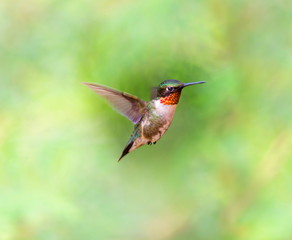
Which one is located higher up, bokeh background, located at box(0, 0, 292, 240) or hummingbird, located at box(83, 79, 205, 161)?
bokeh background, located at box(0, 0, 292, 240)

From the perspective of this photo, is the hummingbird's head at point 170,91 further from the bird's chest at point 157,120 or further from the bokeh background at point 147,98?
the bokeh background at point 147,98

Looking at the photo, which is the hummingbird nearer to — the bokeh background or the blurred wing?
the blurred wing

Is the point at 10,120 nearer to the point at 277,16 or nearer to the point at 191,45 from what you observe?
the point at 191,45

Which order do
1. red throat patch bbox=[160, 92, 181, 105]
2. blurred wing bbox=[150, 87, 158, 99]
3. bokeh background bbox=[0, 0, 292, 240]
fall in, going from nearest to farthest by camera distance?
1. red throat patch bbox=[160, 92, 181, 105]
2. blurred wing bbox=[150, 87, 158, 99]
3. bokeh background bbox=[0, 0, 292, 240]

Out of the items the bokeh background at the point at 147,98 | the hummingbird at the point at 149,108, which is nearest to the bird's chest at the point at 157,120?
the hummingbird at the point at 149,108

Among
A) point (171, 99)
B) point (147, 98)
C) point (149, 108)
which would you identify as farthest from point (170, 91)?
point (147, 98)

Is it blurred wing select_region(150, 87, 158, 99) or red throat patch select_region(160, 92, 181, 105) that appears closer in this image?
red throat patch select_region(160, 92, 181, 105)

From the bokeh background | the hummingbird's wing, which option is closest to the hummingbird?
the hummingbird's wing
